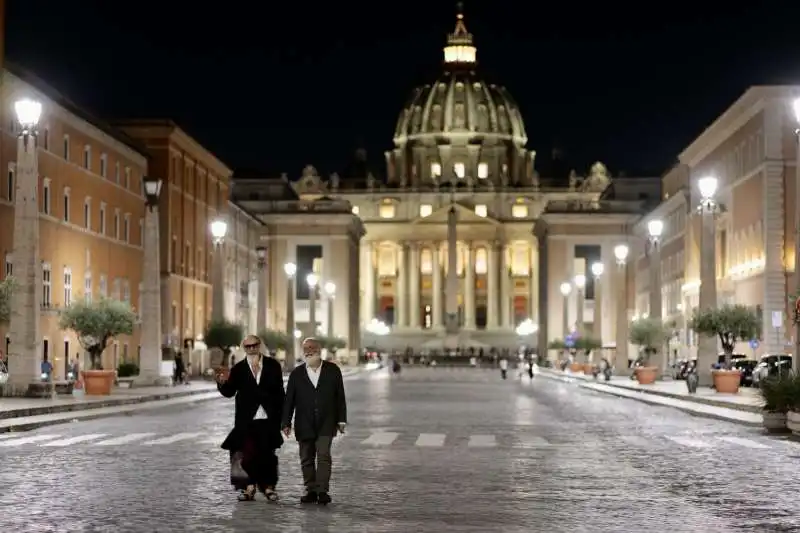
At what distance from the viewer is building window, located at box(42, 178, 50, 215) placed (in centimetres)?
6931

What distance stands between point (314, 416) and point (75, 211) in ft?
197

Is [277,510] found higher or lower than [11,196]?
lower

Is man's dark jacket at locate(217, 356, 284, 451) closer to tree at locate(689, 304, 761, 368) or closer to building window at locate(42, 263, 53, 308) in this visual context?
tree at locate(689, 304, 761, 368)

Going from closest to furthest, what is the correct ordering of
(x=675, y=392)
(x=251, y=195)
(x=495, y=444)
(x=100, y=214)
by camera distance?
(x=495, y=444), (x=675, y=392), (x=100, y=214), (x=251, y=195)

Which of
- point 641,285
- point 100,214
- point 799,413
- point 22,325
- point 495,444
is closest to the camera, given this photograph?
point 495,444

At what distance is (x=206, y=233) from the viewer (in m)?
108

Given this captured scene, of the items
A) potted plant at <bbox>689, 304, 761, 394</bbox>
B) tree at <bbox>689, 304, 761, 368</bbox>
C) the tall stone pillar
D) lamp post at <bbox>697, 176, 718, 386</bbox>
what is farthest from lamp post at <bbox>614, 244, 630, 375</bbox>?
the tall stone pillar

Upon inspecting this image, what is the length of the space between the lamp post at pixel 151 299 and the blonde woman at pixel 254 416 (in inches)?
1544

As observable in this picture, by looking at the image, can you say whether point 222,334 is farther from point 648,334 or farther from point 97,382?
point 97,382

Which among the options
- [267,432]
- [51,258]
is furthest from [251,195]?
[267,432]

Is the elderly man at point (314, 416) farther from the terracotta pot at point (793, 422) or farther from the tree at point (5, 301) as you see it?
the tree at point (5, 301)

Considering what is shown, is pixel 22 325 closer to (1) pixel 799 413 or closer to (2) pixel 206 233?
(1) pixel 799 413

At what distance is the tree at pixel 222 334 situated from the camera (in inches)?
2811

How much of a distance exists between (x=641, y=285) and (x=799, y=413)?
113m
